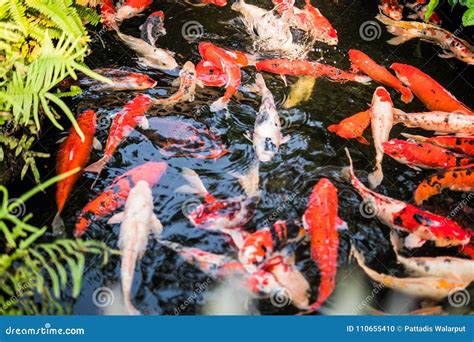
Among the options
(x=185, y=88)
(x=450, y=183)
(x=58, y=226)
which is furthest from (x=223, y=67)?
(x=450, y=183)

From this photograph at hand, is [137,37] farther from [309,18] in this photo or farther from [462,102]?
[462,102]

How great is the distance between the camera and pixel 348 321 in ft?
12.7

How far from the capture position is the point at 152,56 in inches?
239

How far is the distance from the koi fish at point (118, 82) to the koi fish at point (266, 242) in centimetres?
226

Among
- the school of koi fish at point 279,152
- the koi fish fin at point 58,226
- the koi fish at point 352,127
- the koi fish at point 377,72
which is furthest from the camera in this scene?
the koi fish at point 377,72

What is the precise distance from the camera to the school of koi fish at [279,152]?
425 cm

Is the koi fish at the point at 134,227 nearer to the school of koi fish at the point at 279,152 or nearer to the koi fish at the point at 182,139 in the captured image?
the school of koi fish at the point at 279,152

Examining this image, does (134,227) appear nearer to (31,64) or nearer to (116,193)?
(116,193)

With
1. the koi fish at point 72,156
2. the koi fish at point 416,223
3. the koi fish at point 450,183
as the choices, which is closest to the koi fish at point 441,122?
the koi fish at point 450,183

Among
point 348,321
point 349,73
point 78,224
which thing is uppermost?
point 349,73

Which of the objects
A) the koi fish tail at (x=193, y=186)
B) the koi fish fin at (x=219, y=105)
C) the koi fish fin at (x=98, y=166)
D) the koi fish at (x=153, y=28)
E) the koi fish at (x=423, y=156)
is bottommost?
the koi fish fin at (x=98, y=166)

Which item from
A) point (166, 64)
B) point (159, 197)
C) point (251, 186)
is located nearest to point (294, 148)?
point (251, 186)

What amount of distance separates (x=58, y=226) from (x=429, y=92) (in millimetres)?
4023

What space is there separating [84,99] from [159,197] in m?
1.59
